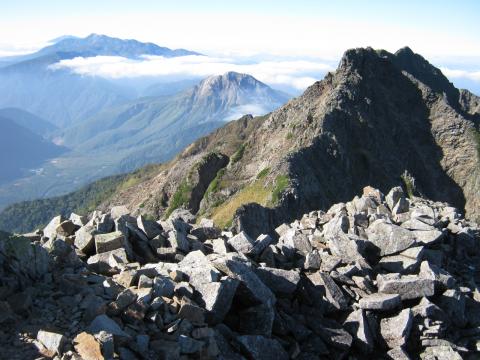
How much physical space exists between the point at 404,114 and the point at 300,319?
164713mm

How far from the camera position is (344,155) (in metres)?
130

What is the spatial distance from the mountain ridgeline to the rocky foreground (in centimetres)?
7381

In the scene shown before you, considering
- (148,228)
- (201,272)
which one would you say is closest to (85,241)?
(148,228)

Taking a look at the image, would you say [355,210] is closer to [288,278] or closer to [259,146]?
[288,278]

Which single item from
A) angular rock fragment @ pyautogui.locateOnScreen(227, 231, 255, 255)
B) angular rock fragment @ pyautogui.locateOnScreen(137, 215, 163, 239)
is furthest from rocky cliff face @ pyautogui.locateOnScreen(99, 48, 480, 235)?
angular rock fragment @ pyautogui.locateOnScreen(227, 231, 255, 255)

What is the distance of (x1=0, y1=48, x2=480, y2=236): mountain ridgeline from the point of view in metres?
118

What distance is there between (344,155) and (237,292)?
375 ft

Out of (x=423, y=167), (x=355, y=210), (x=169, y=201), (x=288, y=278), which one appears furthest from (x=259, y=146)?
(x=288, y=278)

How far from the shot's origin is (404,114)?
6801 inches

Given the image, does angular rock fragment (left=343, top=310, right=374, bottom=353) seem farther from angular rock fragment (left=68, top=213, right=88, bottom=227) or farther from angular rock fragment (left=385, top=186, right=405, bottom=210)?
angular rock fragment (left=68, top=213, right=88, bottom=227)

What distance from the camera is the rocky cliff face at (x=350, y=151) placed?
117m

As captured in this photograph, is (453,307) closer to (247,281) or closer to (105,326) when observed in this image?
(247,281)

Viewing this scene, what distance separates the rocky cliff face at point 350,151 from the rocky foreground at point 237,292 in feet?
232

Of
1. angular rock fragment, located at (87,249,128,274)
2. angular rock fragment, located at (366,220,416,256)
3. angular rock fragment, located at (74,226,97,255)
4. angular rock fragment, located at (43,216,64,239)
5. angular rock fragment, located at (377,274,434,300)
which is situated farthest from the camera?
angular rock fragment, located at (366,220,416,256)
